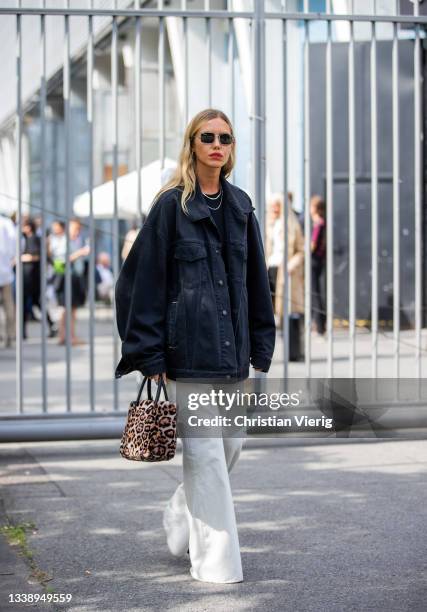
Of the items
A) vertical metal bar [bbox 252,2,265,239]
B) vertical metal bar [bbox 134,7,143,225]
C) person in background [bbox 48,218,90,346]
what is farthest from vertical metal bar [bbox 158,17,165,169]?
person in background [bbox 48,218,90,346]

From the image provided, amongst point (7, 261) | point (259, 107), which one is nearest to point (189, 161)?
point (259, 107)

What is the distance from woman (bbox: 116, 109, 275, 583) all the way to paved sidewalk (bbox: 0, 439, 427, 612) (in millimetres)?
264

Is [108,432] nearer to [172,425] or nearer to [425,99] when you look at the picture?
[172,425]

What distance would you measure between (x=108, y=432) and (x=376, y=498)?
6.08ft

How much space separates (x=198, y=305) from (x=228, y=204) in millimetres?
464

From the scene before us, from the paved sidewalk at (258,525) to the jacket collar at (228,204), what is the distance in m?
1.47

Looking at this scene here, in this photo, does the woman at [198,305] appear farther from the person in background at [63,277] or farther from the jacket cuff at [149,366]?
the person in background at [63,277]

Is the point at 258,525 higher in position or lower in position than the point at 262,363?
lower

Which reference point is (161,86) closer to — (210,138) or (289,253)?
(210,138)

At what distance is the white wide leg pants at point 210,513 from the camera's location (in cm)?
453

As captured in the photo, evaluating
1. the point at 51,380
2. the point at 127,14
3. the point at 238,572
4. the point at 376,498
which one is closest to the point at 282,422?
the point at 376,498

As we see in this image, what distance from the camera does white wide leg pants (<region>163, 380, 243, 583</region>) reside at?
4527 mm

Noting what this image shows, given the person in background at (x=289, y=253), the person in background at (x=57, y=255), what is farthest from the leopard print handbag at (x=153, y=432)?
the person in background at (x=57, y=255)

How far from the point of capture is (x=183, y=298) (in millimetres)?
4543
